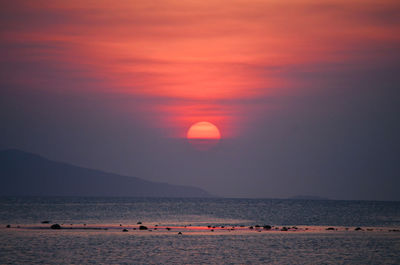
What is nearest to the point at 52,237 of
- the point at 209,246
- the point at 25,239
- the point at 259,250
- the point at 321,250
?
the point at 25,239

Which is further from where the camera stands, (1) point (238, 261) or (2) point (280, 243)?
(2) point (280, 243)

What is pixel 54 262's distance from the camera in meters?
51.3

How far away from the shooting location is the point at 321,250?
207 ft

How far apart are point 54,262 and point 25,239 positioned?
64.2ft

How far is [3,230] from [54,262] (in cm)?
3387

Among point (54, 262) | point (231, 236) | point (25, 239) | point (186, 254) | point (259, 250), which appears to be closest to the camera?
point (54, 262)

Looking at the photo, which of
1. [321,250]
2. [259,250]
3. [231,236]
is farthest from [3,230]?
[321,250]

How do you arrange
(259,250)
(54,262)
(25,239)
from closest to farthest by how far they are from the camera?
(54,262) < (259,250) < (25,239)

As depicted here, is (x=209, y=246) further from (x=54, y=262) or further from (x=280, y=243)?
(x=54, y=262)

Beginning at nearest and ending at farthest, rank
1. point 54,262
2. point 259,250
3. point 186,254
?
point 54,262, point 186,254, point 259,250

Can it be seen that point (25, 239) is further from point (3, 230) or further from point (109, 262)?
point (109, 262)

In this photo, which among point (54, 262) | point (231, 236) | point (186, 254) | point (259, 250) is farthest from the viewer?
point (231, 236)

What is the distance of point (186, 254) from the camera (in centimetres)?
5775

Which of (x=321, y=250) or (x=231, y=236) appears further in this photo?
(x=231, y=236)
